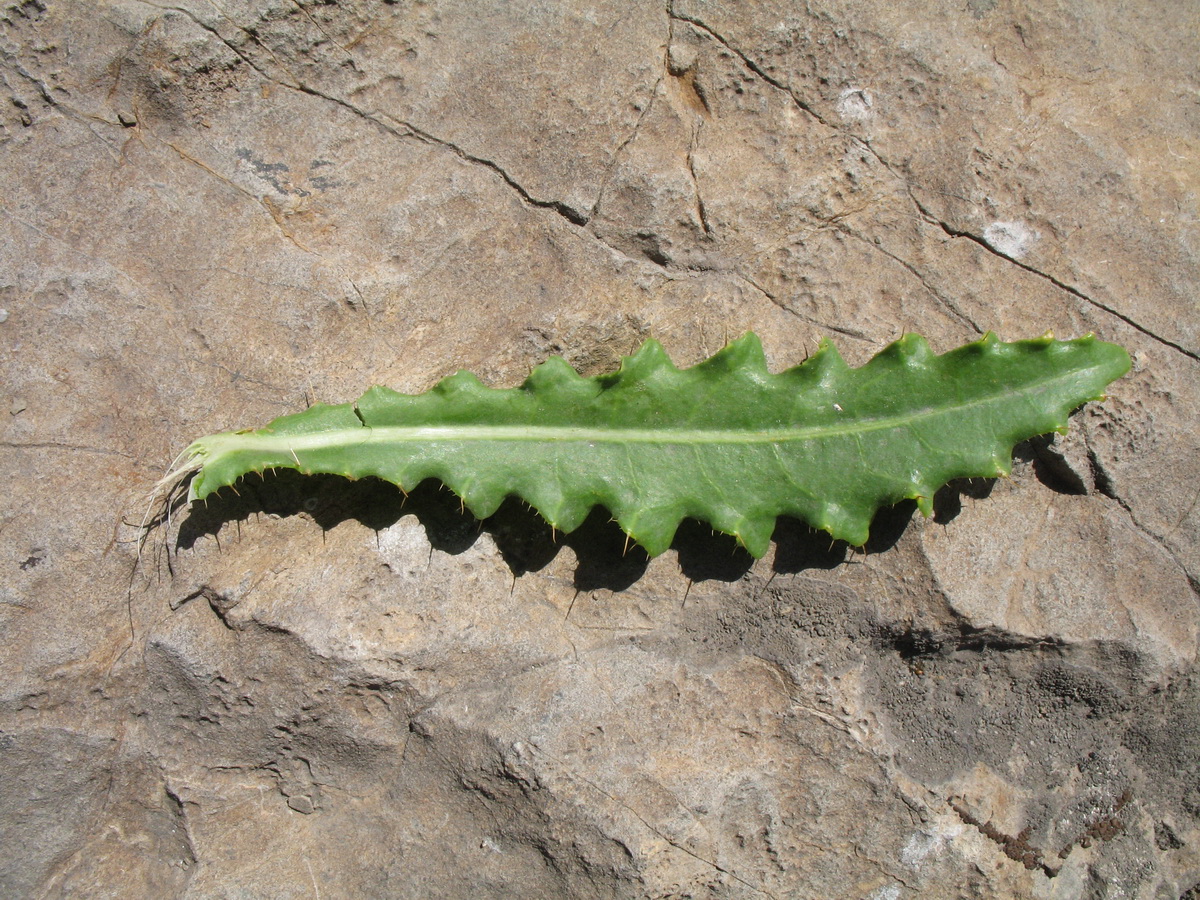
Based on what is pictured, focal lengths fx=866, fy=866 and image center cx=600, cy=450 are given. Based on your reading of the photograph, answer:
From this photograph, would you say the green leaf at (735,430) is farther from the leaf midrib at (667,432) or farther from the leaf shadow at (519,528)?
the leaf shadow at (519,528)

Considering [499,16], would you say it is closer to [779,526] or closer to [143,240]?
[143,240]

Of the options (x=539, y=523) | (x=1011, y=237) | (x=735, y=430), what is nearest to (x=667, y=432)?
(x=735, y=430)

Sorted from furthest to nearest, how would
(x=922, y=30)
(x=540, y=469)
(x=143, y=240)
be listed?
(x=922, y=30)
(x=143, y=240)
(x=540, y=469)

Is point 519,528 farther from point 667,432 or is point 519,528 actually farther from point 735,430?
point 735,430

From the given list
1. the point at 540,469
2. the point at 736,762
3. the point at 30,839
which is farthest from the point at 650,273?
the point at 30,839

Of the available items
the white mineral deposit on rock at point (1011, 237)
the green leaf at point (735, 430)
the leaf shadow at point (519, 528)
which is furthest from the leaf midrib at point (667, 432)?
the white mineral deposit on rock at point (1011, 237)

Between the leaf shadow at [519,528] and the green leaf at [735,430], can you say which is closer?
the green leaf at [735,430]

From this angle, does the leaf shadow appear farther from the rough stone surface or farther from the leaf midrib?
the leaf midrib
